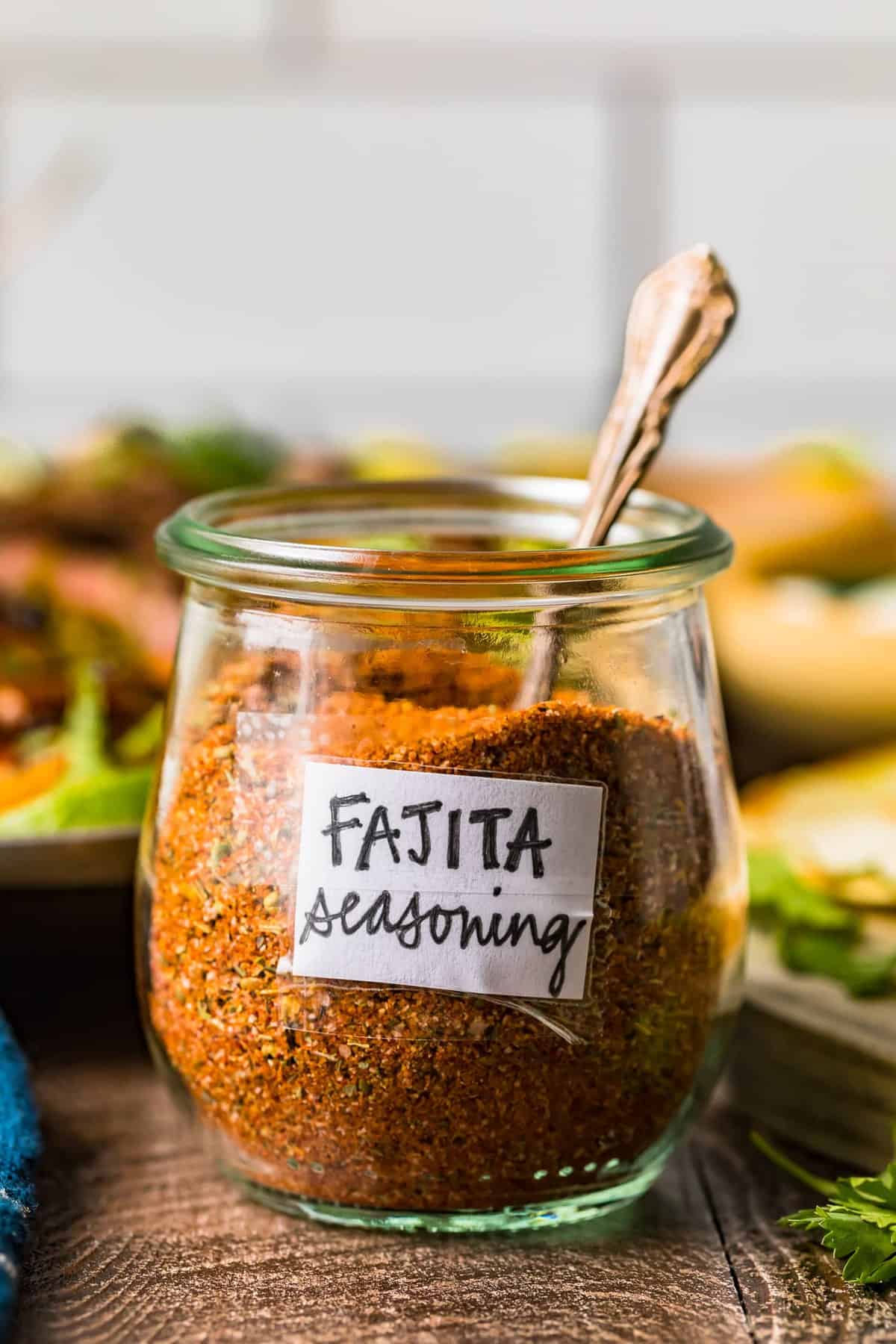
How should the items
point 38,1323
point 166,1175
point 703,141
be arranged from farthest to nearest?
point 703,141
point 166,1175
point 38,1323

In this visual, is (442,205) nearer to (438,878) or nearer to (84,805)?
(84,805)

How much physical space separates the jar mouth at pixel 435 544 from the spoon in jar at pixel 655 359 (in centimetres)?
2

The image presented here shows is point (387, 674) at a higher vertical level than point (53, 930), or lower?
higher

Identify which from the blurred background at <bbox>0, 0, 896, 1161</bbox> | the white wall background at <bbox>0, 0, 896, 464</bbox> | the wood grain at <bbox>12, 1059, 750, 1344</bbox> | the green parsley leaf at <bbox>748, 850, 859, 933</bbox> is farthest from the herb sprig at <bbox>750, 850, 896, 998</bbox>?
the white wall background at <bbox>0, 0, 896, 464</bbox>

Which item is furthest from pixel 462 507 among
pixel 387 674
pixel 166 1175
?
pixel 166 1175

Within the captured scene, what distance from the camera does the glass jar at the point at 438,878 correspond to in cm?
44

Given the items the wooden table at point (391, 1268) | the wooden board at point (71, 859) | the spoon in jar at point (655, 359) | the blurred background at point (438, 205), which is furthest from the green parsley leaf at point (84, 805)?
the blurred background at point (438, 205)

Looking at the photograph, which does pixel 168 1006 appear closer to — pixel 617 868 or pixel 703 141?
pixel 617 868

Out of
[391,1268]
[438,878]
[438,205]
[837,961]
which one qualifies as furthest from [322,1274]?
[438,205]

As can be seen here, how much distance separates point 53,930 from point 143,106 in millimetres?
3333

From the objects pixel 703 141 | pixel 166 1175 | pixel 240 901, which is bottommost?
pixel 166 1175

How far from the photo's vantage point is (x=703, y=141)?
11.6 feet

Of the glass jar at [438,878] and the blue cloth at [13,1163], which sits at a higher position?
the glass jar at [438,878]

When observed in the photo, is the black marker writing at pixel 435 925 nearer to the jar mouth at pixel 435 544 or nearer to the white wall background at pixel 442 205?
the jar mouth at pixel 435 544
